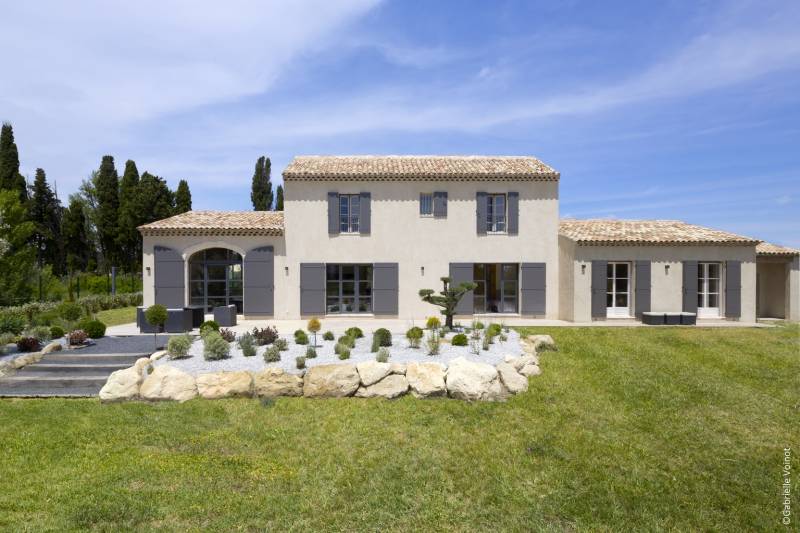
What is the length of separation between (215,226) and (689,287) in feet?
65.0

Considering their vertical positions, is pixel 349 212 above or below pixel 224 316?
above

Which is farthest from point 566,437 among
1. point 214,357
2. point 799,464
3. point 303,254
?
point 303,254

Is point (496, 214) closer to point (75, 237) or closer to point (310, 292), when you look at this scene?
point (310, 292)

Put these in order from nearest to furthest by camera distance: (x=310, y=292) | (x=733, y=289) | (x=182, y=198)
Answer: (x=733, y=289)
(x=310, y=292)
(x=182, y=198)

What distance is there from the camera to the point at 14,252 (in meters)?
23.6

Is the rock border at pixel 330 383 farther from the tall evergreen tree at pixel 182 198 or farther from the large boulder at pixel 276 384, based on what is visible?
the tall evergreen tree at pixel 182 198

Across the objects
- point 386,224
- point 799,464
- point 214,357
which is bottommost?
point 799,464

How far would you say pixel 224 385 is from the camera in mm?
8648

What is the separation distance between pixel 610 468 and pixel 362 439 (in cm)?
358

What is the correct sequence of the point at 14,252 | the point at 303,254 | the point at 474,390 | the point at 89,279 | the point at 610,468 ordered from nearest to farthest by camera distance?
the point at 610,468 < the point at 474,390 < the point at 303,254 < the point at 14,252 < the point at 89,279

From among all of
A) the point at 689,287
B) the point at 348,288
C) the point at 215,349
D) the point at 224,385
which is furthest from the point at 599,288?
the point at 224,385

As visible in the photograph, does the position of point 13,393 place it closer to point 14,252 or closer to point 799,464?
point 799,464

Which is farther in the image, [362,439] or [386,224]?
[386,224]

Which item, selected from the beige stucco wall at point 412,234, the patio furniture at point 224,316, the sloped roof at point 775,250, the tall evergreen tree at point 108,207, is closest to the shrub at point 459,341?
the beige stucco wall at point 412,234
